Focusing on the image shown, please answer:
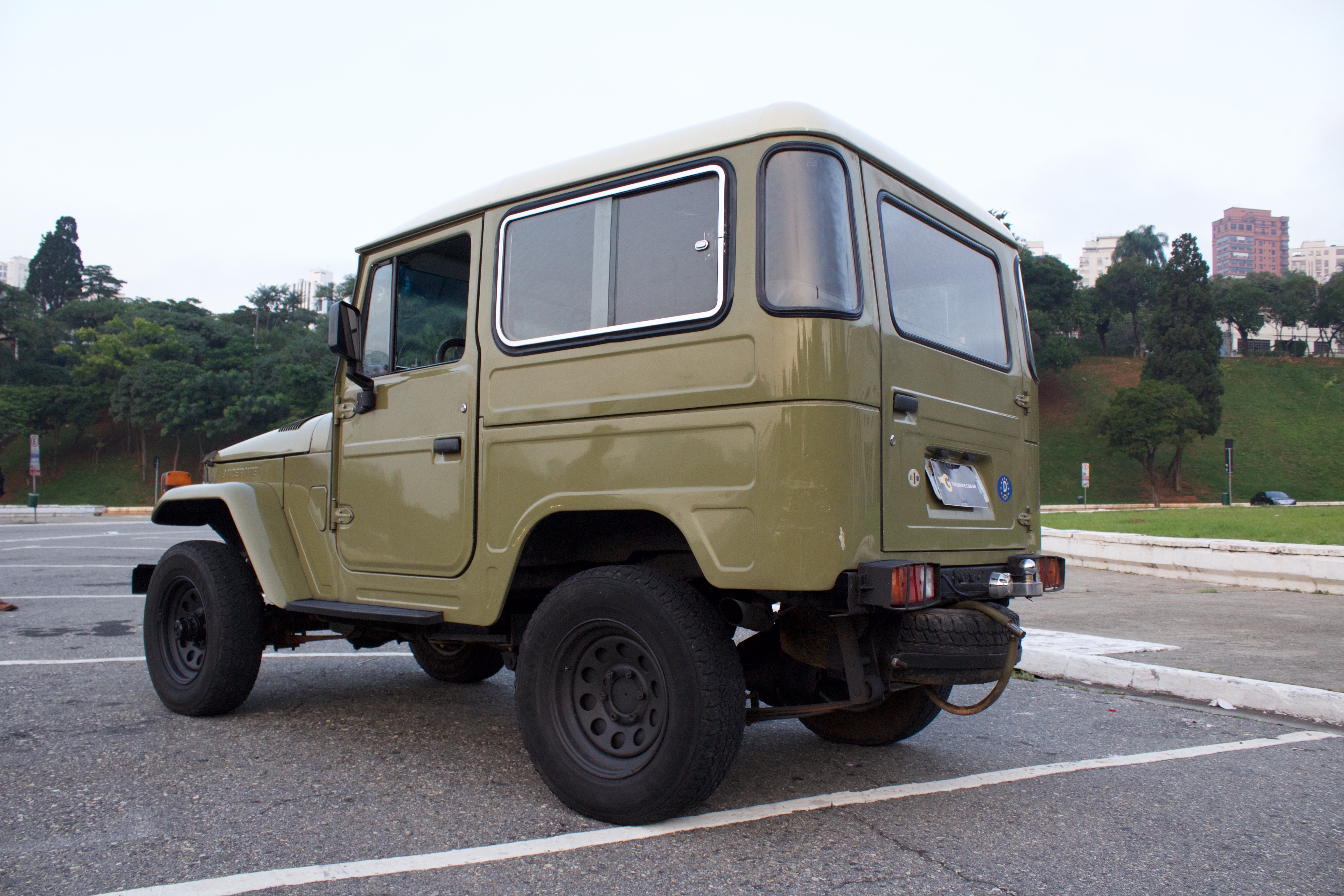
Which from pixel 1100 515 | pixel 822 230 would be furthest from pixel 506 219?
pixel 1100 515

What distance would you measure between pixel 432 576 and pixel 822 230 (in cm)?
221

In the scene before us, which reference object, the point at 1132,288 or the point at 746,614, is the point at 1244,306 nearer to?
the point at 1132,288

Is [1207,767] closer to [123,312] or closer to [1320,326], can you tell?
[123,312]

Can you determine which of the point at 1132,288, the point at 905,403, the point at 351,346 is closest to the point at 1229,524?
the point at 905,403

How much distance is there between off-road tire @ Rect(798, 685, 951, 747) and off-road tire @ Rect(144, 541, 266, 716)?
9.35ft

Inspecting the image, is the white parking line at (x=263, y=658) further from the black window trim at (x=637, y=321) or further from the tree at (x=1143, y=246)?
the tree at (x=1143, y=246)

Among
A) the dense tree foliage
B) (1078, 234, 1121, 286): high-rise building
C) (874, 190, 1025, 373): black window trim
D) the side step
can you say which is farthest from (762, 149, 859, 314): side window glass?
(1078, 234, 1121, 286): high-rise building

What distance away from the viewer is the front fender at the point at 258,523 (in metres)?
4.45

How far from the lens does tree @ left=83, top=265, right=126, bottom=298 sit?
282ft

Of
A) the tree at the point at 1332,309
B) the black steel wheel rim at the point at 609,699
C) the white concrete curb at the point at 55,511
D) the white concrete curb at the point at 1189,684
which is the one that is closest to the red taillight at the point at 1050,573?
the black steel wheel rim at the point at 609,699

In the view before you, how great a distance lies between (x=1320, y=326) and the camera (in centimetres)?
8169

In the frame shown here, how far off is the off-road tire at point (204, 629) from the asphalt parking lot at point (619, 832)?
0.16m

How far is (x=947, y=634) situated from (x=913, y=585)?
0.26 m

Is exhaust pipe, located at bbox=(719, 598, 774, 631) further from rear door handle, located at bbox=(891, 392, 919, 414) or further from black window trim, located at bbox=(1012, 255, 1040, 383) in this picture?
black window trim, located at bbox=(1012, 255, 1040, 383)
